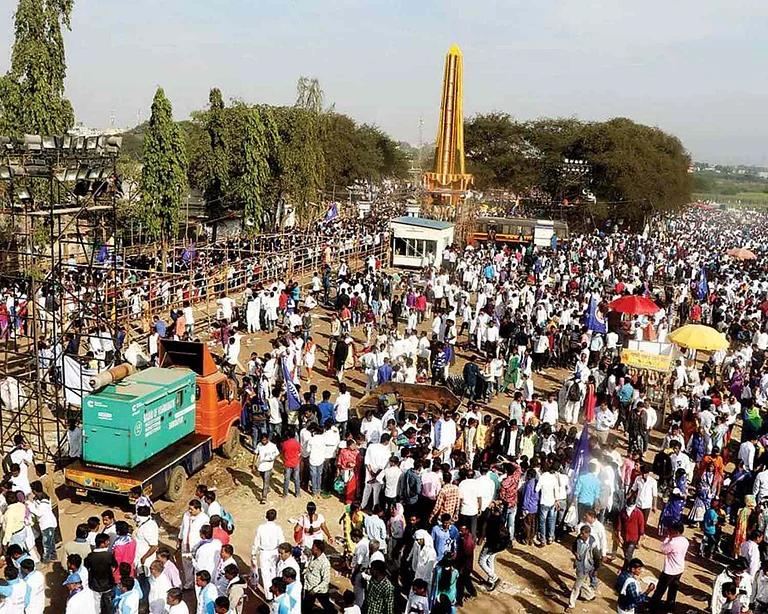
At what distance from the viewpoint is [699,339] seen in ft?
54.8

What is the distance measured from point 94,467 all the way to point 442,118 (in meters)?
47.7

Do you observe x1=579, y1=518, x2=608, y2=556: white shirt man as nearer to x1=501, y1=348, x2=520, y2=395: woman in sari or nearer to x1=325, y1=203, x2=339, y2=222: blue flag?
x1=501, y1=348, x2=520, y2=395: woman in sari

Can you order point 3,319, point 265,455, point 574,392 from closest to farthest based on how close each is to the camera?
1. point 265,455
2. point 574,392
3. point 3,319

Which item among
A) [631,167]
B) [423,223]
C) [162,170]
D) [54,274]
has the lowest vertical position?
[54,274]

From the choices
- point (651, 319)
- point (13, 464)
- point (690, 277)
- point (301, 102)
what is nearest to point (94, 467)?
point (13, 464)

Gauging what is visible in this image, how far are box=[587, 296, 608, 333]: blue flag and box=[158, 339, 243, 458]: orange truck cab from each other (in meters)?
10.1

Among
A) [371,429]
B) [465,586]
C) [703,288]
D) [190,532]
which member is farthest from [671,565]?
[703,288]

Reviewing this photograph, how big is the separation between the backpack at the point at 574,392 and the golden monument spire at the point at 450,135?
38284 mm

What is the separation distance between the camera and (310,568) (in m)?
8.19

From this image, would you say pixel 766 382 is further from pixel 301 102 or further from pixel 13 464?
pixel 301 102

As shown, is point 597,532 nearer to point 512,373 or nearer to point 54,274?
point 512,373

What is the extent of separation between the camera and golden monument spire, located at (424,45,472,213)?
54219 mm

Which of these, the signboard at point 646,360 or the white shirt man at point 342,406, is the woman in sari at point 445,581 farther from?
the signboard at point 646,360

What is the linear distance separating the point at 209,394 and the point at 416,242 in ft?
70.5
